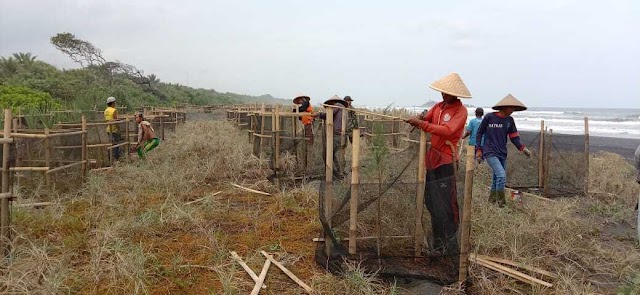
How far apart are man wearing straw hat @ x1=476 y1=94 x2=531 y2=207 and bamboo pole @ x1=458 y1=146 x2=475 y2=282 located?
250 cm

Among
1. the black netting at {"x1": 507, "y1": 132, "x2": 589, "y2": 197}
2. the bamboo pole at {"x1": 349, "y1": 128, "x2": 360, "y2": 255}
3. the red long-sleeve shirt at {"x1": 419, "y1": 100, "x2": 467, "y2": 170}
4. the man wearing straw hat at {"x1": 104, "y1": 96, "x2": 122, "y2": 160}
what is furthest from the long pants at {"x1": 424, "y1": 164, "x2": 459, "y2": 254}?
the man wearing straw hat at {"x1": 104, "y1": 96, "x2": 122, "y2": 160}

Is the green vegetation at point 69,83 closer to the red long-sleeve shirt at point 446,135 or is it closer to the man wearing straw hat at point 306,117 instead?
the man wearing straw hat at point 306,117

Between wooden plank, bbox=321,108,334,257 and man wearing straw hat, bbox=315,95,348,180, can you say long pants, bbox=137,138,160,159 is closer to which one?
man wearing straw hat, bbox=315,95,348,180

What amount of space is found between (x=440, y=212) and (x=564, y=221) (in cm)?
224

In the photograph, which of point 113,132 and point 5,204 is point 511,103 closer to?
point 5,204

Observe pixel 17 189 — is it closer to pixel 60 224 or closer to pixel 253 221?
pixel 60 224

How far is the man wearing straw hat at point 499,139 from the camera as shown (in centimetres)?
577

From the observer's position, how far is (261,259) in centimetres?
401

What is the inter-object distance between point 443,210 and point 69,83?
63.6 feet

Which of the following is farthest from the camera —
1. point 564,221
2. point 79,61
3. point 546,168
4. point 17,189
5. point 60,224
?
point 79,61

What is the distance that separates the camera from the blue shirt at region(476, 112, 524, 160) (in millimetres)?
5793

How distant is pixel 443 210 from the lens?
3.74 metres

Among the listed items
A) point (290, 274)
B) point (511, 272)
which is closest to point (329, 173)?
point (290, 274)

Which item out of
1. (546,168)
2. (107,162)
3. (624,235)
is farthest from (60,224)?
(546,168)
